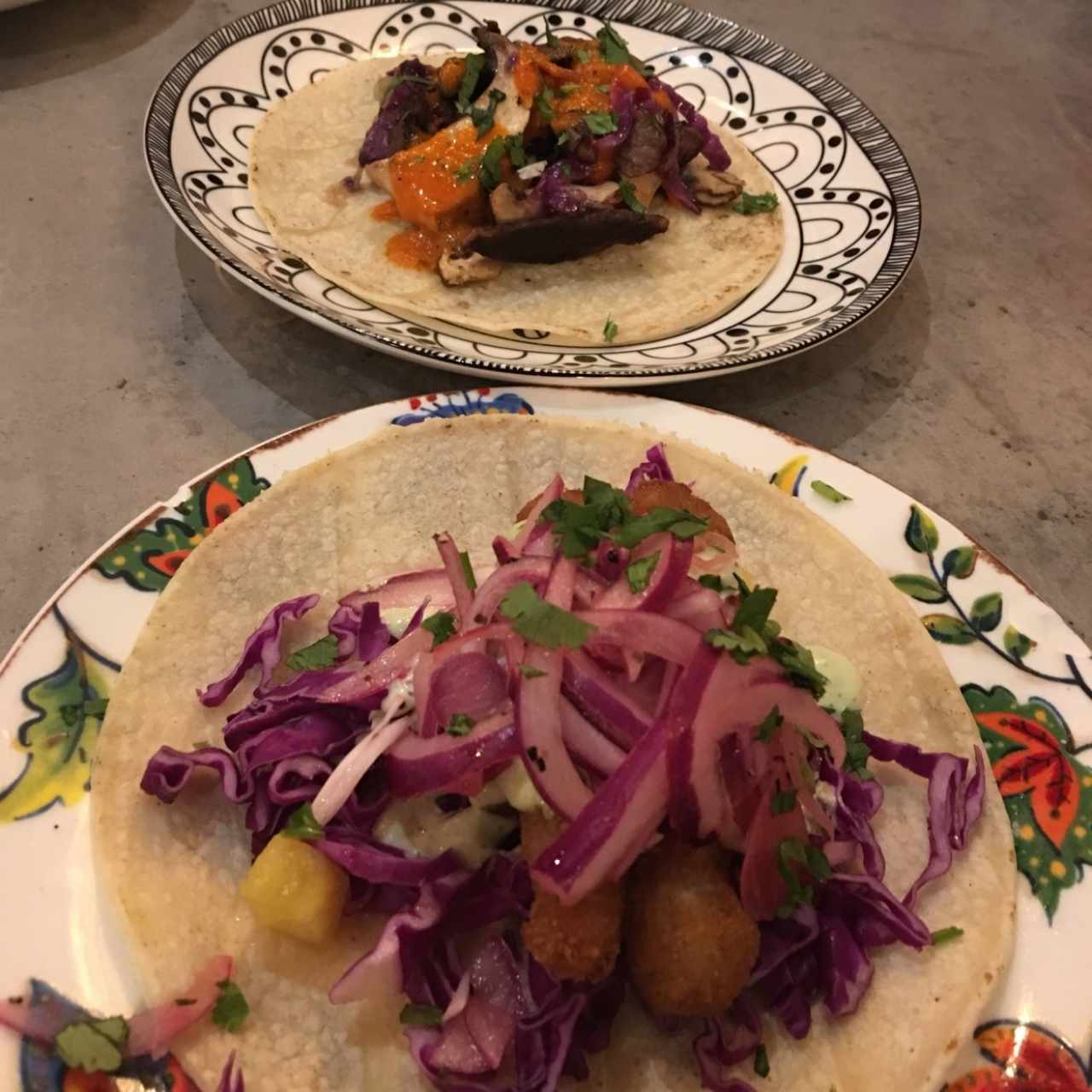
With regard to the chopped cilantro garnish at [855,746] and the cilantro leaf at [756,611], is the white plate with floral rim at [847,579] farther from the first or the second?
the cilantro leaf at [756,611]

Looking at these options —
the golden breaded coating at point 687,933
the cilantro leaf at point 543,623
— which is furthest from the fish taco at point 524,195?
the golden breaded coating at point 687,933

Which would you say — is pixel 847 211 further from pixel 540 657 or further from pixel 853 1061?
pixel 853 1061

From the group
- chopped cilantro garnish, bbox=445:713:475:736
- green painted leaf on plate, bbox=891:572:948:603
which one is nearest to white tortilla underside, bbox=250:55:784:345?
green painted leaf on plate, bbox=891:572:948:603

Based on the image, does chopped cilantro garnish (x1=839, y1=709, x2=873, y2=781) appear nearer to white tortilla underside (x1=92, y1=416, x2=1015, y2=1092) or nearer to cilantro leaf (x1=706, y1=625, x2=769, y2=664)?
white tortilla underside (x1=92, y1=416, x2=1015, y2=1092)

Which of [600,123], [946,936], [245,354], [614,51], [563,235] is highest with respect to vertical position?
[614,51]

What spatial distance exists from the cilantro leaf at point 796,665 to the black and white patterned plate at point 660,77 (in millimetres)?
1061

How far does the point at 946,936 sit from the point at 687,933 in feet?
1.70

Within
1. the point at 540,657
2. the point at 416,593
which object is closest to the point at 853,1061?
the point at 540,657

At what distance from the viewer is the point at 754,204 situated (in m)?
3.51

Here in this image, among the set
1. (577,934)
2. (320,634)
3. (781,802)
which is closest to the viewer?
(577,934)

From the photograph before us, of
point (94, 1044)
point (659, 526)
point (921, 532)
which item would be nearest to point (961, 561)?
point (921, 532)

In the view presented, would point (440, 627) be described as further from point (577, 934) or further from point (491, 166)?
point (491, 166)

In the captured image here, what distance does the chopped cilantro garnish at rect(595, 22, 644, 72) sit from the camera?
3.56m

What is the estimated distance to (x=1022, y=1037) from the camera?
64.6 inches
